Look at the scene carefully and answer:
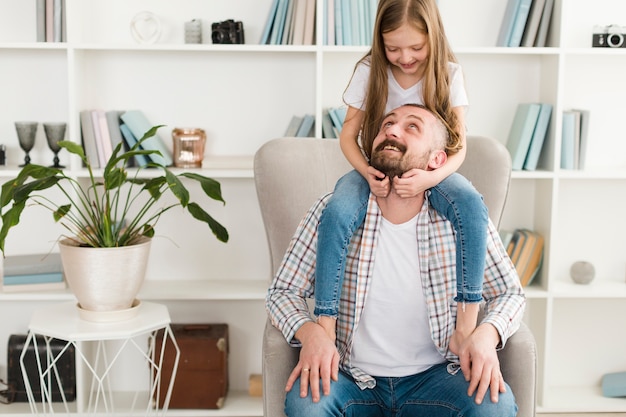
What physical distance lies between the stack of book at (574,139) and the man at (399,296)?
1.23 metres

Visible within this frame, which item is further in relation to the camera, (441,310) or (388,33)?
(388,33)

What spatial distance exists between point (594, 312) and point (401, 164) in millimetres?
1783

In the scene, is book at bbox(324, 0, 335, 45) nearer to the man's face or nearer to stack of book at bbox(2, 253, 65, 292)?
the man's face

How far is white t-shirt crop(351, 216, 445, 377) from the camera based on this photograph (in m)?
1.87

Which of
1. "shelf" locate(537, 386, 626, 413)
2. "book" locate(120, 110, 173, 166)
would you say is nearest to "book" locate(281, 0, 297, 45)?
"book" locate(120, 110, 173, 166)

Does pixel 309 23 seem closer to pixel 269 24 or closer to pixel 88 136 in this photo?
pixel 269 24

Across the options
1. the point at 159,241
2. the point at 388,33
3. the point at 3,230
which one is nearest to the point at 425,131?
the point at 388,33

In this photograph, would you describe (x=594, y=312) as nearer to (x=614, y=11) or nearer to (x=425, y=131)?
(x=614, y=11)

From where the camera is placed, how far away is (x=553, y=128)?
9.85 ft

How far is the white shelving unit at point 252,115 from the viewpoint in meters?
3.07

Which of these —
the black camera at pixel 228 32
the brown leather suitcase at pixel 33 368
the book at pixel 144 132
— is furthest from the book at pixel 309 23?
the brown leather suitcase at pixel 33 368

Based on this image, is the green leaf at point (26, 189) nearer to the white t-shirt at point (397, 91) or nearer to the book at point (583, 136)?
the white t-shirt at point (397, 91)

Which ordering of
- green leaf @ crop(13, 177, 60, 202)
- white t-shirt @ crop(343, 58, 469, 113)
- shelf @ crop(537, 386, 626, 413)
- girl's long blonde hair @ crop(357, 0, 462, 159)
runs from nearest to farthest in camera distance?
girl's long blonde hair @ crop(357, 0, 462, 159)
white t-shirt @ crop(343, 58, 469, 113)
green leaf @ crop(13, 177, 60, 202)
shelf @ crop(537, 386, 626, 413)

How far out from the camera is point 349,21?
9.66ft
